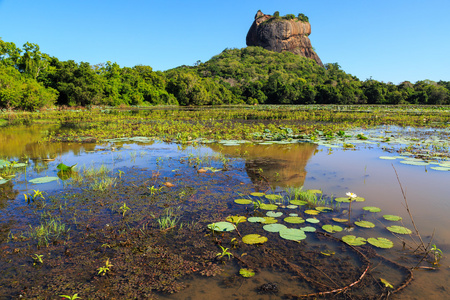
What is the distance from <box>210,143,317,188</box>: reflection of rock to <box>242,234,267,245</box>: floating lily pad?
175cm

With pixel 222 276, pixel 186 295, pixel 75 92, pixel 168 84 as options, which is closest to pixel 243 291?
pixel 222 276

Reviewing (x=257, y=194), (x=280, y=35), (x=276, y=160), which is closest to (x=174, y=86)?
(x=276, y=160)

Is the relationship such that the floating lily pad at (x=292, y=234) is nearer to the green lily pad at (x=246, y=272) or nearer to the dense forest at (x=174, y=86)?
the green lily pad at (x=246, y=272)

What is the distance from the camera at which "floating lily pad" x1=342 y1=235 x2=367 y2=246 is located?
2523 millimetres

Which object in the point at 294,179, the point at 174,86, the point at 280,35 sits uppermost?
the point at 280,35

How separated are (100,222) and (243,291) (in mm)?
1809

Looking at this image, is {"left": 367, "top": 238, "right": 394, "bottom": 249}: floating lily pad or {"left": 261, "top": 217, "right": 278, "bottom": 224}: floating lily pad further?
{"left": 261, "top": 217, "right": 278, "bottom": 224}: floating lily pad

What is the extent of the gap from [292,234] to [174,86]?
195ft

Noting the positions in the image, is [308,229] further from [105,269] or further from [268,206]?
[105,269]

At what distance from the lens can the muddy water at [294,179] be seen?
6.66ft

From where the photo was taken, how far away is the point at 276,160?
611cm

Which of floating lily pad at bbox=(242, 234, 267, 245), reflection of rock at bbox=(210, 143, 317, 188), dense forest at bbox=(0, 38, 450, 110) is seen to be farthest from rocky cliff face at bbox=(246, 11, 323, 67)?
floating lily pad at bbox=(242, 234, 267, 245)

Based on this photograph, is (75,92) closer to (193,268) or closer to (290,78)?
(193,268)

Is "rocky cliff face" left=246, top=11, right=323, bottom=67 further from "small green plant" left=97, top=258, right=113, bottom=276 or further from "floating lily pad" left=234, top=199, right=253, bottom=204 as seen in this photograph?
"small green plant" left=97, top=258, right=113, bottom=276
